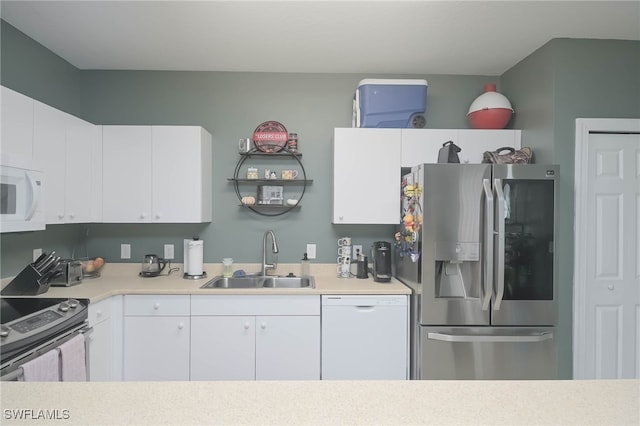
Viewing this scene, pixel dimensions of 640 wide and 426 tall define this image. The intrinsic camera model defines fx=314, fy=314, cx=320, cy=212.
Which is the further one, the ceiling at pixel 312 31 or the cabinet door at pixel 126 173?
the cabinet door at pixel 126 173

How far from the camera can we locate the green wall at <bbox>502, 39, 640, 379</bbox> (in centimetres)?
214

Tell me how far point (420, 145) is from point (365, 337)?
149 centimetres

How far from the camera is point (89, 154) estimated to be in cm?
240

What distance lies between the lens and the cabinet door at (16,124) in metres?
1.68

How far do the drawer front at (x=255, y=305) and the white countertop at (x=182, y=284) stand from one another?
0.14 ft

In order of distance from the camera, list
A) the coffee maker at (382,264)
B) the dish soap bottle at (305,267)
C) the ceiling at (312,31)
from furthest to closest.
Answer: the dish soap bottle at (305,267), the coffee maker at (382,264), the ceiling at (312,31)

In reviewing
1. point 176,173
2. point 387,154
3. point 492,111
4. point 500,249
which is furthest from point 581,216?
point 176,173

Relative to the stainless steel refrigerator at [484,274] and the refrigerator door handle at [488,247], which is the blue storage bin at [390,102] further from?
the refrigerator door handle at [488,247]

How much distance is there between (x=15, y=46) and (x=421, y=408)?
3.07 meters

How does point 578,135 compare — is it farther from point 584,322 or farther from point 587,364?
point 587,364

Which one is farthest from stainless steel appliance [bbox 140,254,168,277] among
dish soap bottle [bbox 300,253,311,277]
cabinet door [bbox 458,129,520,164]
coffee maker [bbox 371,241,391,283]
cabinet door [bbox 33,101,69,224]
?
cabinet door [bbox 458,129,520,164]

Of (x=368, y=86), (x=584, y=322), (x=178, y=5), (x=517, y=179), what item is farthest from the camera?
(x=368, y=86)

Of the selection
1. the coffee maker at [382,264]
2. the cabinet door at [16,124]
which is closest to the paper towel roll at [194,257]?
the cabinet door at [16,124]

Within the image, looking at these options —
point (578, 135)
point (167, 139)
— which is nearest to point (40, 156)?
point (167, 139)
